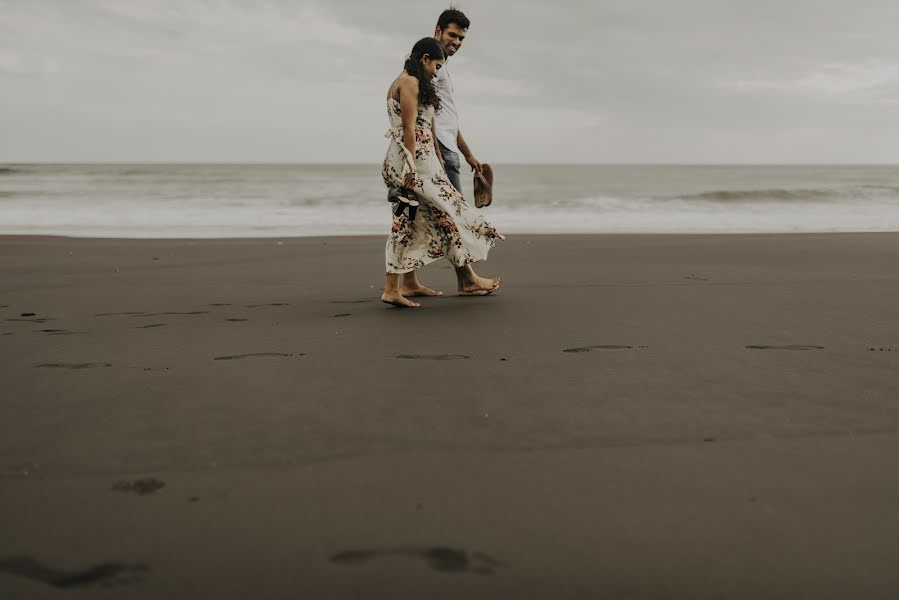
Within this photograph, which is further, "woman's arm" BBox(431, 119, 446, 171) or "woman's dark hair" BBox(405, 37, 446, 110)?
"woman's arm" BBox(431, 119, 446, 171)

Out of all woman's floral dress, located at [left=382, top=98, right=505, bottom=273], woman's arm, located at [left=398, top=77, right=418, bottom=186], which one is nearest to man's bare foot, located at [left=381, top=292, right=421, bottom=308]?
woman's floral dress, located at [left=382, top=98, right=505, bottom=273]

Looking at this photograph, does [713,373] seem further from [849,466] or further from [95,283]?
[95,283]

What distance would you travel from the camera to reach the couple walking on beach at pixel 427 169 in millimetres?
3787

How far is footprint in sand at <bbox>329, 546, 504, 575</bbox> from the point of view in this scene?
1.31 metres

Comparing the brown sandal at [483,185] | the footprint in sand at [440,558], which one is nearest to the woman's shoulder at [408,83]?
the brown sandal at [483,185]

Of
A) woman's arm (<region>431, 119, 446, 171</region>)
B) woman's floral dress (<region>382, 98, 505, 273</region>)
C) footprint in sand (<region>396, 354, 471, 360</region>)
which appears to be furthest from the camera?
woman's arm (<region>431, 119, 446, 171</region>)

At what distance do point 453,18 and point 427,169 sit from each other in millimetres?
864

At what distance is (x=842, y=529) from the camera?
1.45m

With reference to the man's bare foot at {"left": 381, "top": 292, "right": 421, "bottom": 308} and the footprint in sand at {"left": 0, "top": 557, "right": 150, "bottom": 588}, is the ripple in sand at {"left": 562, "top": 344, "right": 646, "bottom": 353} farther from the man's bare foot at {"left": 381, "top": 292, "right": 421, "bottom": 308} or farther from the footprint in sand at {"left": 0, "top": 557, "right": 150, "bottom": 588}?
the footprint in sand at {"left": 0, "top": 557, "right": 150, "bottom": 588}

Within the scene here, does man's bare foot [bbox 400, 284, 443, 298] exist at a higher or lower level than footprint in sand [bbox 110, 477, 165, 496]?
higher

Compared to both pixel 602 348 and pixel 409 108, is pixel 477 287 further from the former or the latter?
pixel 602 348

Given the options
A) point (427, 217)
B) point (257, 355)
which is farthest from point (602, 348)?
point (427, 217)

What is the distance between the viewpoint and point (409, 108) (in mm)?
3752

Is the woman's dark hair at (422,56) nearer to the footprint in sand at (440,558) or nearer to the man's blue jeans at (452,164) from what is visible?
the man's blue jeans at (452,164)
